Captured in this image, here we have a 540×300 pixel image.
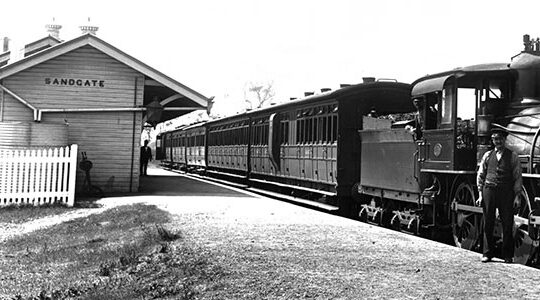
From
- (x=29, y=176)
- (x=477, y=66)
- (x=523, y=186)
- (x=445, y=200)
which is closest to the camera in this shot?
(x=523, y=186)

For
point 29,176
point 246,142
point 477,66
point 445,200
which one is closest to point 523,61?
point 477,66

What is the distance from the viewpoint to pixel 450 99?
33.6 ft

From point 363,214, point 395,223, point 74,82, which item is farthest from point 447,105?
point 74,82

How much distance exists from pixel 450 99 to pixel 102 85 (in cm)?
1235

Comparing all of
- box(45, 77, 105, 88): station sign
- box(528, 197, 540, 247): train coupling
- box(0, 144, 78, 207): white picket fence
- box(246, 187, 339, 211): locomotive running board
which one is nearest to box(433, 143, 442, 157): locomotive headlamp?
box(528, 197, 540, 247): train coupling

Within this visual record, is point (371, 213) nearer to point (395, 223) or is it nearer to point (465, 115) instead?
point (395, 223)

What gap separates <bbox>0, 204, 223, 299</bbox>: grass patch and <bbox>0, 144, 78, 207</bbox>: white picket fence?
3572 millimetres

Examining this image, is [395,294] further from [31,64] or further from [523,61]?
[31,64]

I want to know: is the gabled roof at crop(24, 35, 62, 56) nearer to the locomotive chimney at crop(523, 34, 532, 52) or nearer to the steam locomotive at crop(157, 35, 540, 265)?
the steam locomotive at crop(157, 35, 540, 265)

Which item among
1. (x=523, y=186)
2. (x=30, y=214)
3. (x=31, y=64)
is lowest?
(x=30, y=214)

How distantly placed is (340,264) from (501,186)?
250cm

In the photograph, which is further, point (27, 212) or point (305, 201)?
point (305, 201)

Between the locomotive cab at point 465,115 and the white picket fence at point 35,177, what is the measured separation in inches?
382

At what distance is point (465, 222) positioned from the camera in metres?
10.2
